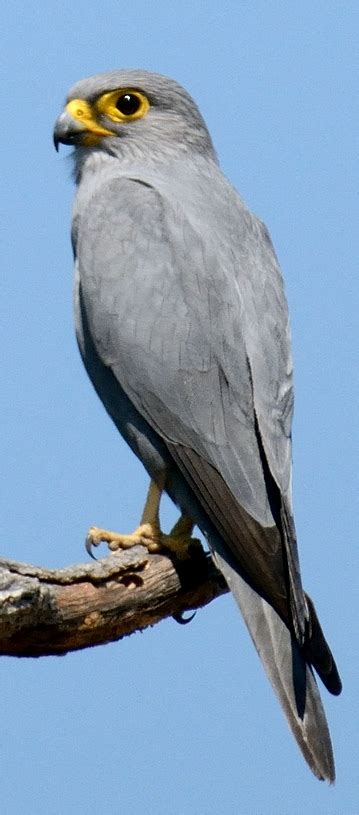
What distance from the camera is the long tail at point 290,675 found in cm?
479

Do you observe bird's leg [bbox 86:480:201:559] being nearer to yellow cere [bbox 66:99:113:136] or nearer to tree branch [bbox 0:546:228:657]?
tree branch [bbox 0:546:228:657]

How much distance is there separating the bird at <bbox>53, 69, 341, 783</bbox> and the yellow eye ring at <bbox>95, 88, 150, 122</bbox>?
1.00ft

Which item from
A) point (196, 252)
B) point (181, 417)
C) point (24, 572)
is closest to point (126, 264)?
point (196, 252)

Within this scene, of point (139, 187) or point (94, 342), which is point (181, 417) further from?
point (139, 187)

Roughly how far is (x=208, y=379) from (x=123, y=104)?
1533mm

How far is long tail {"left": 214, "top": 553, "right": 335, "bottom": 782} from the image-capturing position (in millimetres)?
4793

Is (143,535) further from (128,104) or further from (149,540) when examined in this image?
(128,104)

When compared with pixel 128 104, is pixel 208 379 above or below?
below

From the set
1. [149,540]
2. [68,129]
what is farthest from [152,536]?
[68,129]

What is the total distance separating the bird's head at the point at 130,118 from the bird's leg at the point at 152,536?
1.51 meters

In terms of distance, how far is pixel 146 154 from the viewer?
6.22 m

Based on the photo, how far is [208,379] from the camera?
5316 mm

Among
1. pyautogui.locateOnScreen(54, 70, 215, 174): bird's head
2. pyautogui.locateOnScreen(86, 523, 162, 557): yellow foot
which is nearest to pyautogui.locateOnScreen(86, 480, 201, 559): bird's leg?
pyautogui.locateOnScreen(86, 523, 162, 557): yellow foot

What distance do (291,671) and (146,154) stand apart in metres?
2.39
